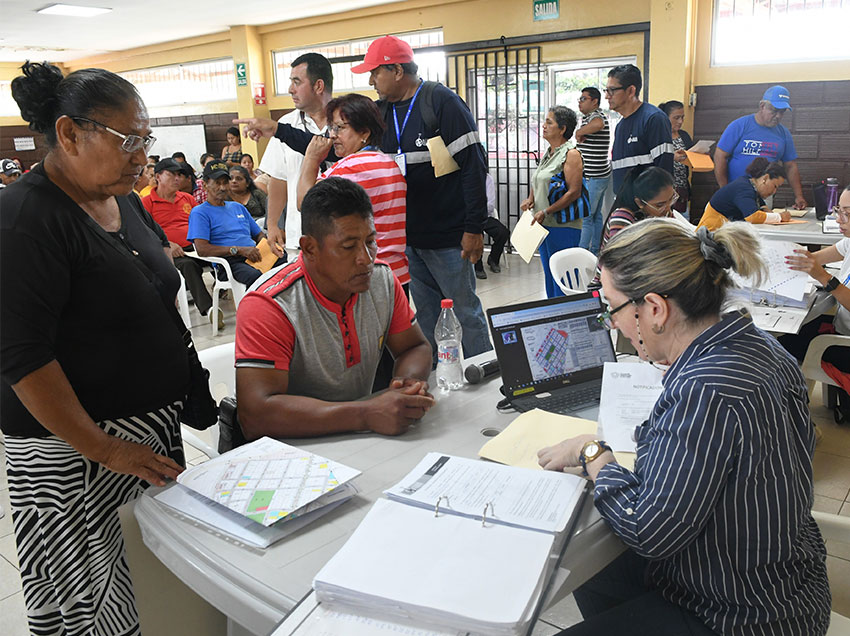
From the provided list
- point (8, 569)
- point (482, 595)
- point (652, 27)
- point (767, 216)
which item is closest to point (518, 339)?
point (482, 595)

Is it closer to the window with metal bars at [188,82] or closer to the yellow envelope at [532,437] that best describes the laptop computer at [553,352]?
the yellow envelope at [532,437]

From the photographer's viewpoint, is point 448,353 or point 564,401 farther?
point 448,353

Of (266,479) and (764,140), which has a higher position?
(764,140)

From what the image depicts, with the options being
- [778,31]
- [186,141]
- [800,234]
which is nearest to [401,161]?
[800,234]

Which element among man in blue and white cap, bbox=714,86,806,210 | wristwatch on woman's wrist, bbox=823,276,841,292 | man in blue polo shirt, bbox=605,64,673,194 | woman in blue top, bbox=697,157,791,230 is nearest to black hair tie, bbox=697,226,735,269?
wristwatch on woman's wrist, bbox=823,276,841,292

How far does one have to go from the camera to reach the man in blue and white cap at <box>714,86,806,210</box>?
5.55 m

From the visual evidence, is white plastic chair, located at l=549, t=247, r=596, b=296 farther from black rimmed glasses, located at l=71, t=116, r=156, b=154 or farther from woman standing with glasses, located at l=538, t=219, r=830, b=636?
black rimmed glasses, located at l=71, t=116, r=156, b=154

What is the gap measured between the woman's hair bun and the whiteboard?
1122 centimetres

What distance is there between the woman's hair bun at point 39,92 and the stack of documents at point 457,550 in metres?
1.03

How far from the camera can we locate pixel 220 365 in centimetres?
216

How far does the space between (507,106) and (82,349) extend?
7.14 metres

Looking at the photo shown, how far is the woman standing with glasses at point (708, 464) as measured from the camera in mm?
1070

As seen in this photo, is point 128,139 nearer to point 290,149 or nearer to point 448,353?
point 448,353

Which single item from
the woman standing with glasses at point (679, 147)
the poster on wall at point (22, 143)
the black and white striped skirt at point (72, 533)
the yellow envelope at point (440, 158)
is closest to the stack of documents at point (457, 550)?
the black and white striped skirt at point (72, 533)
